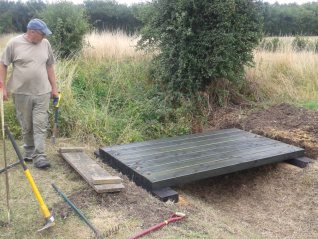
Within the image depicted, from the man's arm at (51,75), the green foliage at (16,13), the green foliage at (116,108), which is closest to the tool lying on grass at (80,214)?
the man's arm at (51,75)

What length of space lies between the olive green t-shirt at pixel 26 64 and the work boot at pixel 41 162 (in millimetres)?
754

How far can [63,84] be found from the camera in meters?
6.26

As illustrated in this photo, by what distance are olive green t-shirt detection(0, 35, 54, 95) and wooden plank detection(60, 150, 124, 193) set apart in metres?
0.86

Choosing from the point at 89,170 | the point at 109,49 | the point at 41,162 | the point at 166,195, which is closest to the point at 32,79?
the point at 41,162

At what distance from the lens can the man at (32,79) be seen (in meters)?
4.10

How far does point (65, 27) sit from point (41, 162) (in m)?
4.85

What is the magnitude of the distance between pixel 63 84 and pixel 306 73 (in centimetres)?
551

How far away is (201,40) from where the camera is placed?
6.60 m

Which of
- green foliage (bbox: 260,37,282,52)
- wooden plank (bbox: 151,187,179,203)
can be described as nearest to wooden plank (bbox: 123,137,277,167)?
wooden plank (bbox: 151,187,179,203)

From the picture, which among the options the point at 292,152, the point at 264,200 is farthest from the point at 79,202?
the point at 292,152

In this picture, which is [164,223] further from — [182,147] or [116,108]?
[116,108]

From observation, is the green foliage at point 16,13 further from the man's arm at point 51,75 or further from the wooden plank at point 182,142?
the wooden plank at point 182,142

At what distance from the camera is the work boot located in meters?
4.37

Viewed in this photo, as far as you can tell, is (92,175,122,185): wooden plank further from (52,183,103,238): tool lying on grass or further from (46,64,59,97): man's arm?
(46,64,59,97): man's arm
